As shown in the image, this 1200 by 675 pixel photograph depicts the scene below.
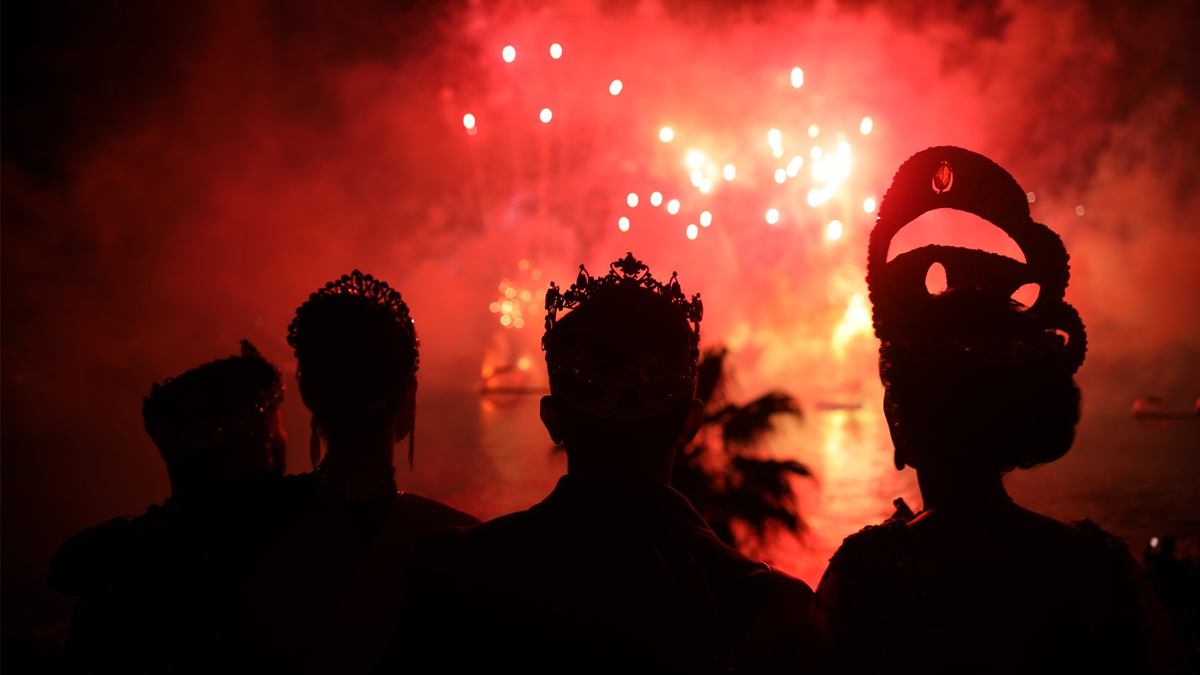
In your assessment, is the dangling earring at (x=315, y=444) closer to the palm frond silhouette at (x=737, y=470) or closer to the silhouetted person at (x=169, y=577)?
the silhouetted person at (x=169, y=577)

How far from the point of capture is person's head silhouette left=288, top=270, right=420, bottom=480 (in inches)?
110

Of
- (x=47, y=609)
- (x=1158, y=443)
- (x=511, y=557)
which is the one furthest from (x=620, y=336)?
(x=1158, y=443)

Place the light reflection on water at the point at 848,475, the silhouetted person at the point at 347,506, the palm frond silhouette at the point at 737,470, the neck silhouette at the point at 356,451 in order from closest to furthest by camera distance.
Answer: the silhouetted person at the point at 347,506
the neck silhouette at the point at 356,451
the palm frond silhouette at the point at 737,470
the light reflection on water at the point at 848,475

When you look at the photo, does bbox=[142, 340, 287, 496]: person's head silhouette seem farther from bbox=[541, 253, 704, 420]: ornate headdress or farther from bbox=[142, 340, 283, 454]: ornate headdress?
bbox=[541, 253, 704, 420]: ornate headdress

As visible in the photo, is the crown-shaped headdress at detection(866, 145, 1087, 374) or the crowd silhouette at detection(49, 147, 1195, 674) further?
the crown-shaped headdress at detection(866, 145, 1087, 374)

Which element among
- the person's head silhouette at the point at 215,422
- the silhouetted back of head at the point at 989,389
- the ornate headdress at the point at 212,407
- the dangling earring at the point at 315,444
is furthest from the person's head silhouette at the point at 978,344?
the ornate headdress at the point at 212,407

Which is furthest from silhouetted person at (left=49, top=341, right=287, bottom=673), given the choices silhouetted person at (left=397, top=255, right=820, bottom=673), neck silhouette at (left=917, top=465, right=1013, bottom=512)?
neck silhouette at (left=917, top=465, right=1013, bottom=512)

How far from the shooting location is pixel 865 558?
6.53ft

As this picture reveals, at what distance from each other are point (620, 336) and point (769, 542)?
12.3 m

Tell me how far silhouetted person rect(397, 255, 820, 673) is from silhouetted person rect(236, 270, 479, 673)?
74 cm

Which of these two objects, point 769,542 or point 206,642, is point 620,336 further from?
point 769,542

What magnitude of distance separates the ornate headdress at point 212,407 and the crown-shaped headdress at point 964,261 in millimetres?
2864

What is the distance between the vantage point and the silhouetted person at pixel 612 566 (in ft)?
5.91

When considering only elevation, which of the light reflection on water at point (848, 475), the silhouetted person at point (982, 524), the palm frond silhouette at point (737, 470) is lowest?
the silhouetted person at point (982, 524)
